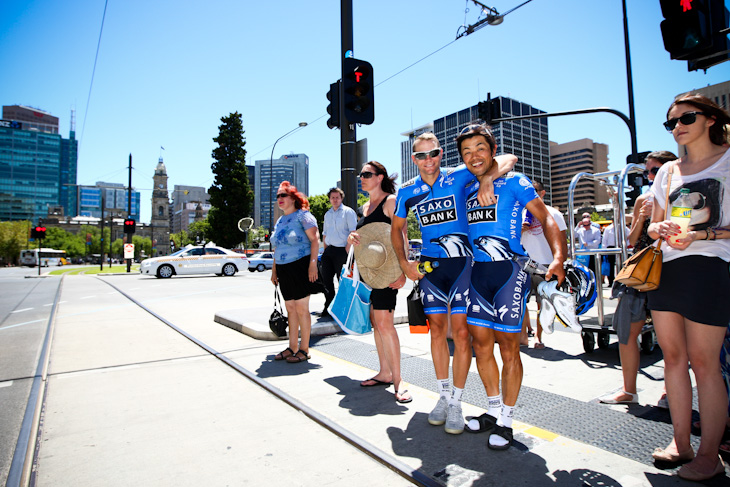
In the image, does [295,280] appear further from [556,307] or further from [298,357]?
[556,307]

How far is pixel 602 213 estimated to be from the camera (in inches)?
3524

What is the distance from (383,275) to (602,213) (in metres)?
99.2

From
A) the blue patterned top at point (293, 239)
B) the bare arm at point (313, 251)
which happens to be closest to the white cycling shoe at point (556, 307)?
the bare arm at point (313, 251)

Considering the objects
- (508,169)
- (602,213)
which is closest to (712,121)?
(508,169)

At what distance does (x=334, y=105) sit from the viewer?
6125 mm

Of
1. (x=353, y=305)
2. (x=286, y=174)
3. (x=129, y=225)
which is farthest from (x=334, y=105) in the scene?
(x=286, y=174)

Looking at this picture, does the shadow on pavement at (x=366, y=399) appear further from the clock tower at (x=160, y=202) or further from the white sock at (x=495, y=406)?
the clock tower at (x=160, y=202)

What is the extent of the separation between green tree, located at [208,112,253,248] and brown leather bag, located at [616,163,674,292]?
4758 cm

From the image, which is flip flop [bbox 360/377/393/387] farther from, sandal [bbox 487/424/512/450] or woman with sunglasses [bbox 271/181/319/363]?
sandal [bbox 487/424/512/450]

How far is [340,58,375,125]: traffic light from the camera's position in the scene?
579 cm

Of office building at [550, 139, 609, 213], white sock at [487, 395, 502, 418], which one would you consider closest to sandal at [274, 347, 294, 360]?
white sock at [487, 395, 502, 418]

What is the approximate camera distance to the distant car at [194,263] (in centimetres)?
2088

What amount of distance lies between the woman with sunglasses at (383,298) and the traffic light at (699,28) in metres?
2.75

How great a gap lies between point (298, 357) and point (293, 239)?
49.7 inches
